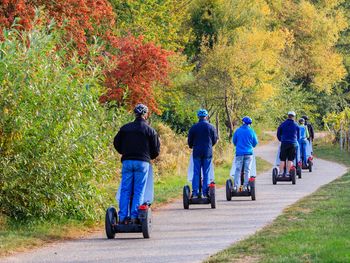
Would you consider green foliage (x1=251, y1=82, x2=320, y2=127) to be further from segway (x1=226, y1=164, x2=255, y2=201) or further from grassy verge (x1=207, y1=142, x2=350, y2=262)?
grassy verge (x1=207, y1=142, x2=350, y2=262)

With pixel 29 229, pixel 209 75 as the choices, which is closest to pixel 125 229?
pixel 29 229

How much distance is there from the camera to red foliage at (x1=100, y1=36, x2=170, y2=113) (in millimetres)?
26656

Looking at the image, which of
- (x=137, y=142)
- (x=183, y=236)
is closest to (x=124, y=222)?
(x=183, y=236)

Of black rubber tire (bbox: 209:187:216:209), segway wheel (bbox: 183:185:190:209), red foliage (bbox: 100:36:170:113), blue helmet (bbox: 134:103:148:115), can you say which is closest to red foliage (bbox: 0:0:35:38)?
red foliage (bbox: 100:36:170:113)

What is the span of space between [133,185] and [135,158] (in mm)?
442

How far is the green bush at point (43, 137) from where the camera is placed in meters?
15.0

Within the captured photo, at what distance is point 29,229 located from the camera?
14773 mm

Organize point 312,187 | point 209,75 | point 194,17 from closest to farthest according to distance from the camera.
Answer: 1. point 312,187
2. point 209,75
3. point 194,17

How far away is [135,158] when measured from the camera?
14680 mm

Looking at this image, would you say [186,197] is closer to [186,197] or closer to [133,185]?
[186,197]

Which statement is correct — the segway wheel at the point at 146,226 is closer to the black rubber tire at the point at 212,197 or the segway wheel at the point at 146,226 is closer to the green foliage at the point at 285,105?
the black rubber tire at the point at 212,197

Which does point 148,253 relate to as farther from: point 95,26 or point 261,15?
point 261,15

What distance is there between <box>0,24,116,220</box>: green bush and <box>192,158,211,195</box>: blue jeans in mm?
3822

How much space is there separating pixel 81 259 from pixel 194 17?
3861 centimetres
